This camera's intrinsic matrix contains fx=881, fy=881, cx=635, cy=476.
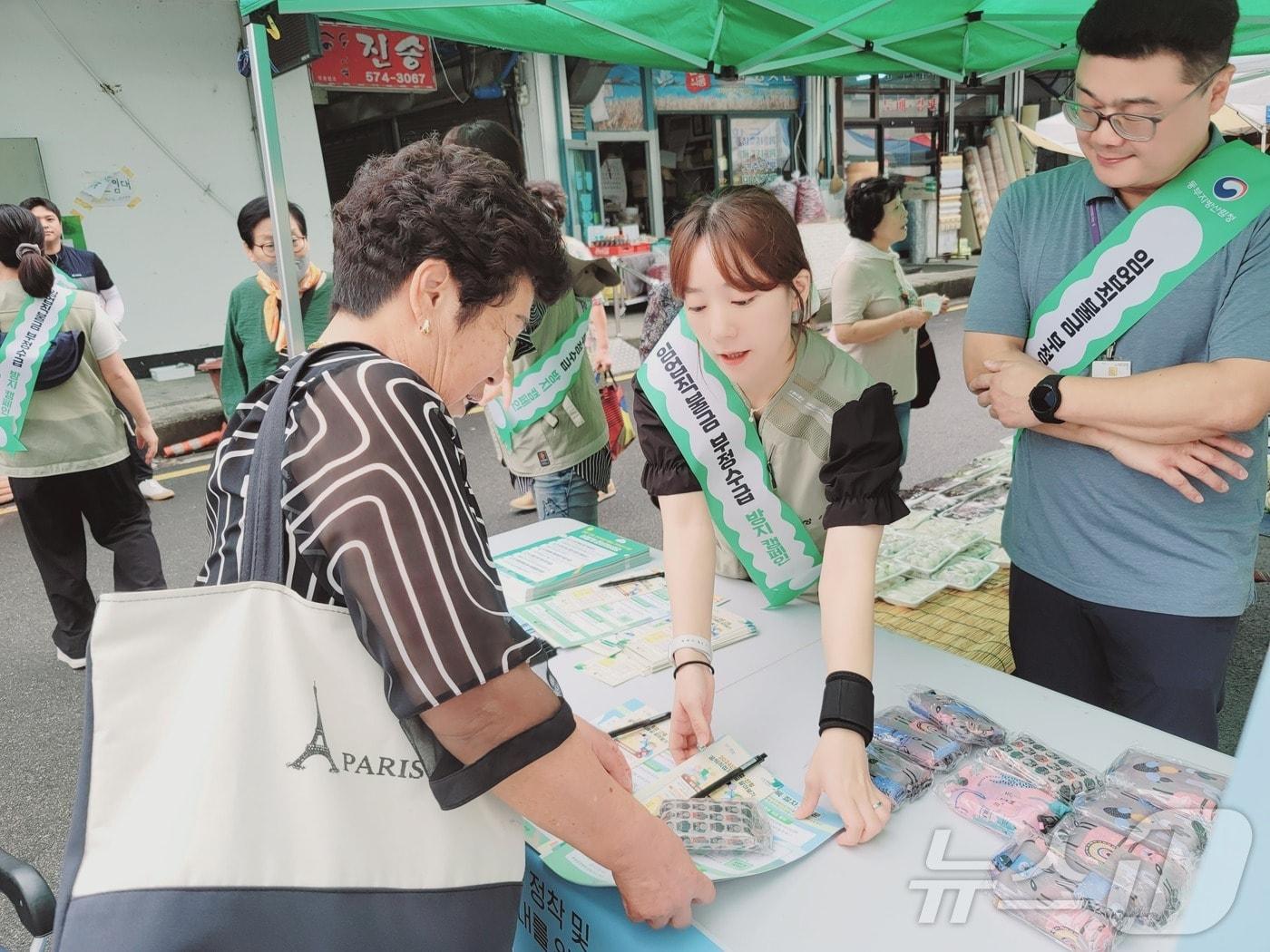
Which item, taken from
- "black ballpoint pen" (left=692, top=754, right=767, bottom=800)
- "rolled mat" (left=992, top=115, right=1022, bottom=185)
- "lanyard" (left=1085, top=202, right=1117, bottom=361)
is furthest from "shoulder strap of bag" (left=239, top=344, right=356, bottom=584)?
"rolled mat" (left=992, top=115, right=1022, bottom=185)

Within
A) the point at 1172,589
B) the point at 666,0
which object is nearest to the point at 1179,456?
the point at 1172,589

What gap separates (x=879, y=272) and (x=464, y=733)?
132 inches

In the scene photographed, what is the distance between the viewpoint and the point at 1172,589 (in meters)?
1.44

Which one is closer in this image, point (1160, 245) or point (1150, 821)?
point (1150, 821)

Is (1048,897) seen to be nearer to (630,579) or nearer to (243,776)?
(243,776)

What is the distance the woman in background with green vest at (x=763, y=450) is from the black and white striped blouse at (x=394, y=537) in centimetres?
56

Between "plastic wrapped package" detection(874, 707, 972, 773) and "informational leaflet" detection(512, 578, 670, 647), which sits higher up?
"plastic wrapped package" detection(874, 707, 972, 773)

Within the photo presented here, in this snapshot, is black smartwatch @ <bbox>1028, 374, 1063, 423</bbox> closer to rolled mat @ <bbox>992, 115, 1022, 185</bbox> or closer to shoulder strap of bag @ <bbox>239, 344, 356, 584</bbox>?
shoulder strap of bag @ <bbox>239, 344, 356, 584</bbox>

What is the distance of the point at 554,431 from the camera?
2.96 m

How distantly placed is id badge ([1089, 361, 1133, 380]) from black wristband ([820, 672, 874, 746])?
71 cm

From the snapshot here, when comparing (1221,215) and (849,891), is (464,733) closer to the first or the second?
(849,891)

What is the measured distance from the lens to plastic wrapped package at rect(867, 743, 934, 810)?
1.17 meters

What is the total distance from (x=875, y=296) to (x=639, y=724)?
2.83 m

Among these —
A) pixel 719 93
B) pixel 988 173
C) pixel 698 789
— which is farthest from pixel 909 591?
pixel 988 173
